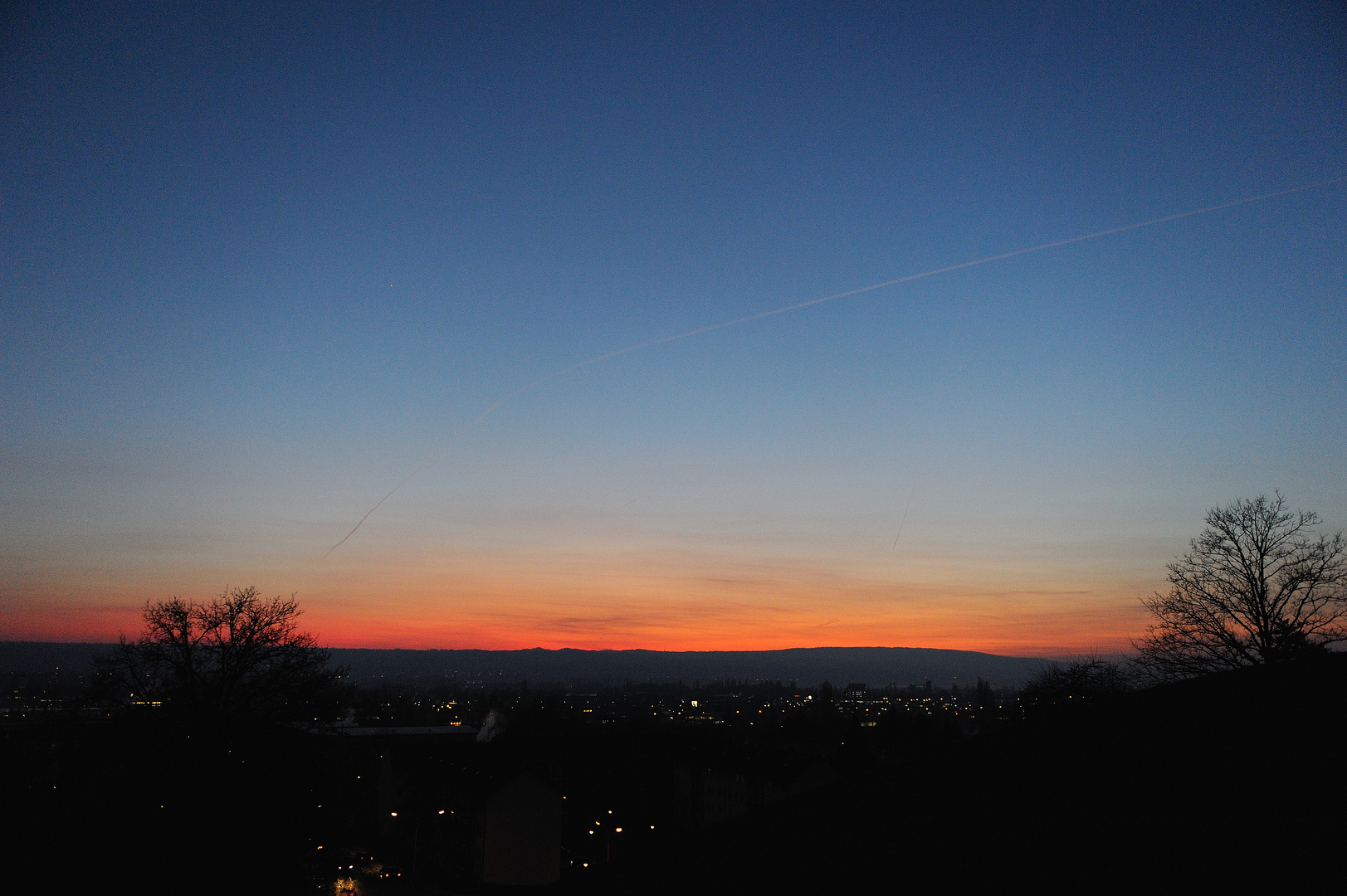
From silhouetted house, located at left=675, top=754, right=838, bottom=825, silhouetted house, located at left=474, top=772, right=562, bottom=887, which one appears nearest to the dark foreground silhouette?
silhouetted house, located at left=474, top=772, right=562, bottom=887

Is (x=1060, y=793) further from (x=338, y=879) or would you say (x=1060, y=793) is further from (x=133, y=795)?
(x=338, y=879)

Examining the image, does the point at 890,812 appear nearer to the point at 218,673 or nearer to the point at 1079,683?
the point at 218,673

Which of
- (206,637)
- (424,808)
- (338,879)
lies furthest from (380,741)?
(206,637)

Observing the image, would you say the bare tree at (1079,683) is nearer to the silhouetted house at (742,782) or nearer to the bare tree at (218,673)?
the silhouetted house at (742,782)

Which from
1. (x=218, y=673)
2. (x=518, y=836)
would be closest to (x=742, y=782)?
(x=518, y=836)

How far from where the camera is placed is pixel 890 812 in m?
9.71

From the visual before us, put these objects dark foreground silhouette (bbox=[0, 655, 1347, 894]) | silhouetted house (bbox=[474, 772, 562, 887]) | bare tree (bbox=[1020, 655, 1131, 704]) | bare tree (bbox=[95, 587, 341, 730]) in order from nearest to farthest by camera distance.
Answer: dark foreground silhouette (bbox=[0, 655, 1347, 894]), bare tree (bbox=[95, 587, 341, 730]), silhouetted house (bbox=[474, 772, 562, 887]), bare tree (bbox=[1020, 655, 1131, 704])

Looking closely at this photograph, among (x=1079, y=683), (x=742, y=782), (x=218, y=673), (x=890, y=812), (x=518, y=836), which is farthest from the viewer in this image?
(x=742, y=782)

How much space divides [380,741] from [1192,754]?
3197 inches

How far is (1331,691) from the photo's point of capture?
997 centimetres

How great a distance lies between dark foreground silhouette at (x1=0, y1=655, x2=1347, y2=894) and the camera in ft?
21.6

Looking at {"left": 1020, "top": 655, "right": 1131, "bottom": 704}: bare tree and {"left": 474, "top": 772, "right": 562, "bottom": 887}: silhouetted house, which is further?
{"left": 1020, "top": 655, "right": 1131, "bottom": 704}: bare tree

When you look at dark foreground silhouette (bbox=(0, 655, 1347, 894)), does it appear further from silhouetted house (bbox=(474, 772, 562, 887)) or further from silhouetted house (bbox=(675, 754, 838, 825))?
silhouetted house (bbox=(675, 754, 838, 825))

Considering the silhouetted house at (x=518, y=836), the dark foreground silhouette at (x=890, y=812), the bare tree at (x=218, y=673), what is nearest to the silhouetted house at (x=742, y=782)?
the silhouetted house at (x=518, y=836)
